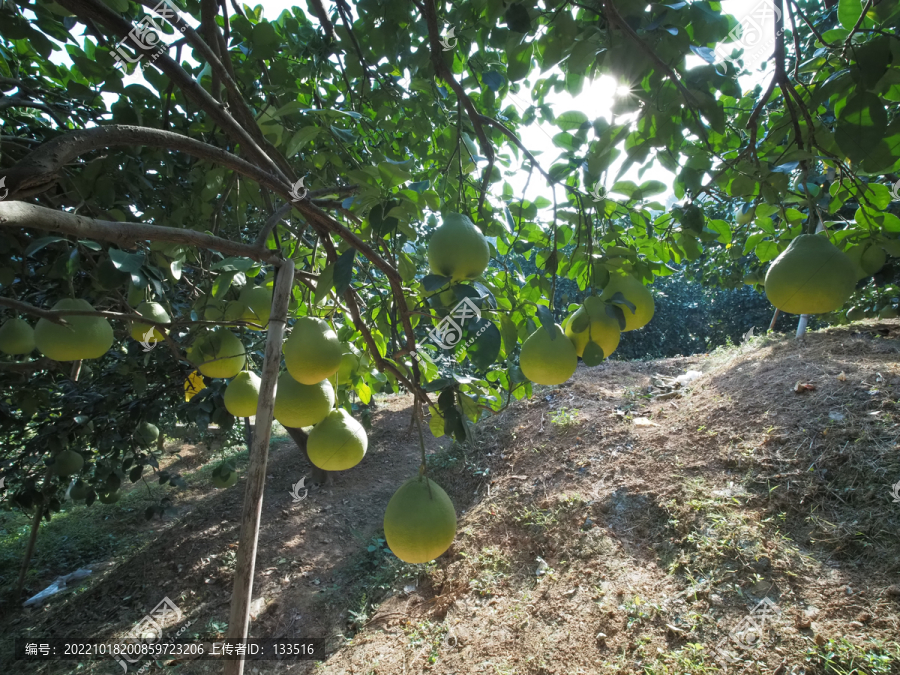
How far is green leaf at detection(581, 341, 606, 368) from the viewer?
1.24m

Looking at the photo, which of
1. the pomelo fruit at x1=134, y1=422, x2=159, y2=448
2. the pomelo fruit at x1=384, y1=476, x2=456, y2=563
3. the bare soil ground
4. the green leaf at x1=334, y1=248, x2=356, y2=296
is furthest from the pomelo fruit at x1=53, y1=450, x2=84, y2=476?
the green leaf at x1=334, y1=248, x2=356, y2=296

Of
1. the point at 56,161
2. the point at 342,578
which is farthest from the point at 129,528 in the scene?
the point at 56,161

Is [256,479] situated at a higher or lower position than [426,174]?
lower

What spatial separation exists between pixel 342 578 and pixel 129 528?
13.0 ft

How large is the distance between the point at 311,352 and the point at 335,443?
0.33 metres

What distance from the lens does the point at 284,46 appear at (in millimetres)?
2412

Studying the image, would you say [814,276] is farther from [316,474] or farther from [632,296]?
[316,474]

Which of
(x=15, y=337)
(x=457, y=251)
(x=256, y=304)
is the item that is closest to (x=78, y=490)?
(x=15, y=337)

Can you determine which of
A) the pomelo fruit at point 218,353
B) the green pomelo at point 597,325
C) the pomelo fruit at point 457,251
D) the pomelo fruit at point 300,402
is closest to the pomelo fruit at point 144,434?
the pomelo fruit at point 218,353

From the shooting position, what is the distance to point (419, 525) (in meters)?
1.20

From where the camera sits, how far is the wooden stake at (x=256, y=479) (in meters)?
0.98

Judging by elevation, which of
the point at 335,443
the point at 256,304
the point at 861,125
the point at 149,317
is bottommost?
the point at 335,443

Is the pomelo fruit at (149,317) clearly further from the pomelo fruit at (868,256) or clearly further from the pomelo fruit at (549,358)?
the pomelo fruit at (868,256)

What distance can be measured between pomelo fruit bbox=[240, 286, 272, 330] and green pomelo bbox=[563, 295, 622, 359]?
1.08m
